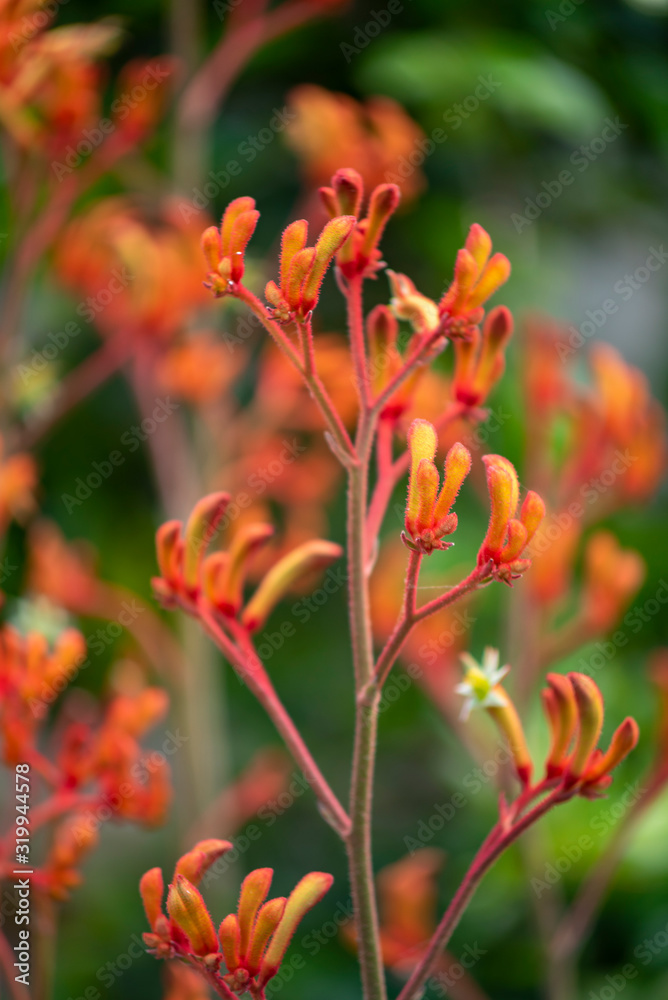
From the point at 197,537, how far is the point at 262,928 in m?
0.18

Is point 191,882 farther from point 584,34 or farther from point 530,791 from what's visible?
point 584,34

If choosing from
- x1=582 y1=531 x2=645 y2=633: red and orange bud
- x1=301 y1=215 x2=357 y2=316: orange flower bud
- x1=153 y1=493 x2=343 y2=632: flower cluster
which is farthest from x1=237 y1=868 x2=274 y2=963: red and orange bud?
x1=582 y1=531 x2=645 y2=633: red and orange bud

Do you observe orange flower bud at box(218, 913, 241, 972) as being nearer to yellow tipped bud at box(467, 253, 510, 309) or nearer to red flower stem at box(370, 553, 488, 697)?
red flower stem at box(370, 553, 488, 697)

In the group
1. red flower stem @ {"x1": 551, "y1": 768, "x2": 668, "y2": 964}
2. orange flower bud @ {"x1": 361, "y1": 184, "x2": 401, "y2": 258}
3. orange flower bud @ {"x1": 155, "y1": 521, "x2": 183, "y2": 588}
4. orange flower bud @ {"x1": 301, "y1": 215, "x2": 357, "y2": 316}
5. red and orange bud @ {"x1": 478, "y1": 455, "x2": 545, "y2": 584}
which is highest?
orange flower bud @ {"x1": 361, "y1": 184, "x2": 401, "y2": 258}

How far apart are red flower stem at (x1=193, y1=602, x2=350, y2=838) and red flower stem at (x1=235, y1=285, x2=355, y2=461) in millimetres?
110

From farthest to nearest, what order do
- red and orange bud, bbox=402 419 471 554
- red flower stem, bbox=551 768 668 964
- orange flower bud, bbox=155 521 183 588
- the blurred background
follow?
the blurred background
red flower stem, bbox=551 768 668 964
orange flower bud, bbox=155 521 183 588
red and orange bud, bbox=402 419 471 554

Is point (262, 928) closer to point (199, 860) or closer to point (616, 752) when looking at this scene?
point (199, 860)

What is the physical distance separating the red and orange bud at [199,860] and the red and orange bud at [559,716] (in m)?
0.15

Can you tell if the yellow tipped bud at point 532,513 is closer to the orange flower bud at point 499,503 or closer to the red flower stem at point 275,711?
the orange flower bud at point 499,503

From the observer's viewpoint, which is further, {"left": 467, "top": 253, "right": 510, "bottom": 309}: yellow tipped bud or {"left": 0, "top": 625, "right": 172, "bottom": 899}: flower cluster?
{"left": 0, "top": 625, "right": 172, "bottom": 899}: flower cluster

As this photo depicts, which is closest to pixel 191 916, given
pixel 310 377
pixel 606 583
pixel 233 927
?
pixel 233 927

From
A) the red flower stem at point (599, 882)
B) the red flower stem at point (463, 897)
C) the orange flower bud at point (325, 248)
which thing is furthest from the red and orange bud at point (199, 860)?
the red flower stem at point (599, 882)

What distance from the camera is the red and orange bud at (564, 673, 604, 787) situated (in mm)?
419

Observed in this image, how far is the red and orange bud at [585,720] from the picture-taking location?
419mm
